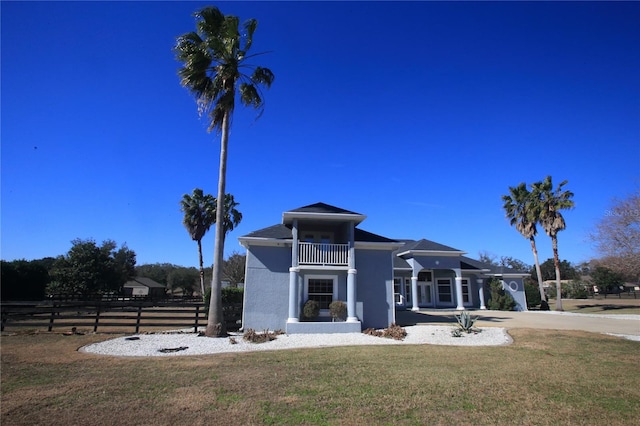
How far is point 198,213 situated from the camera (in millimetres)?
36156

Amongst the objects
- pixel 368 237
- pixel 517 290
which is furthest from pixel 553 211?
pixel 368 237

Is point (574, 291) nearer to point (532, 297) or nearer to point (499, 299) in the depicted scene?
point (532, 297)

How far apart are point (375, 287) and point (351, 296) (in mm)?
1676

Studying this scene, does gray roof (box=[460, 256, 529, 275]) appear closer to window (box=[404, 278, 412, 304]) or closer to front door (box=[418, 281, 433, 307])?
front door (box=[418, 281, 433, 307])

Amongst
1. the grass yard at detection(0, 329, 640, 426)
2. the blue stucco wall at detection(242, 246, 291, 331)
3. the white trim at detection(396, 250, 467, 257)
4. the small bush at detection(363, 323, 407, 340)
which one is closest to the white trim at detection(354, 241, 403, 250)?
the blue stucco wall at detection(242, 246, 291, 331)

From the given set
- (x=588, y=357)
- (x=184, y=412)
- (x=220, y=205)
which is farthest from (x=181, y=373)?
(x=588, y=357)

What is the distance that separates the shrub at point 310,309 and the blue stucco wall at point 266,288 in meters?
0.90

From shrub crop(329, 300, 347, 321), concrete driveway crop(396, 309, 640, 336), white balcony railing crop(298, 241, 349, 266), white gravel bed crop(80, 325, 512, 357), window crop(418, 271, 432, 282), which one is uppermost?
white balcony railing crop(298, 241, 349, 266)

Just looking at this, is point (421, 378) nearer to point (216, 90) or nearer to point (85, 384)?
point (85, 384)

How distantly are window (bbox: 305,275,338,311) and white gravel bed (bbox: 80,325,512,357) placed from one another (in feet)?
7.06

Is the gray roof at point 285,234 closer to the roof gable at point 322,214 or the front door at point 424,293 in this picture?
the roof gable at point 322,214

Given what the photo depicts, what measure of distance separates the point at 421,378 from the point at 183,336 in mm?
9943

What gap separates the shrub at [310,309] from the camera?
15.6m

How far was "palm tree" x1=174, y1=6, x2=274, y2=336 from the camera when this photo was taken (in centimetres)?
1409
